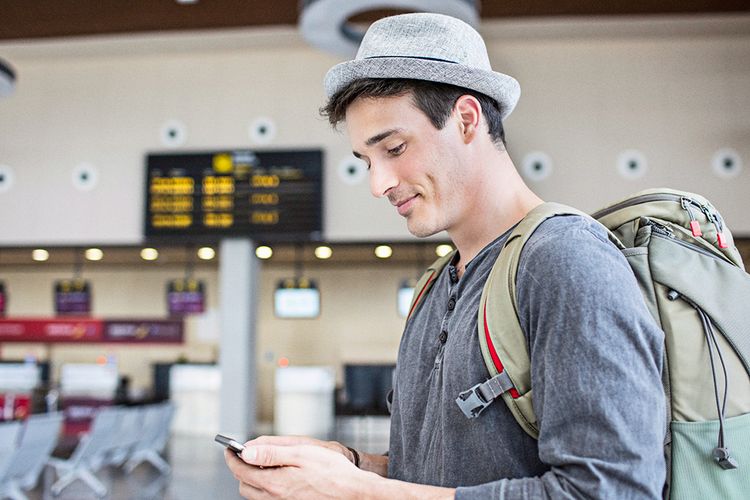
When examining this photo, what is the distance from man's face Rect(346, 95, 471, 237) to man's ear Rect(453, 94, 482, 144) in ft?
0.04

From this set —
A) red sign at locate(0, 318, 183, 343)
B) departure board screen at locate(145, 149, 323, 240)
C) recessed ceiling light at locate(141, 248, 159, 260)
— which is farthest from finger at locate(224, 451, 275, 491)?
red sign at locate(0, 318, 183, 343)

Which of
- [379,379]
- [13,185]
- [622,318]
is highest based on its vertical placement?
[13,185]

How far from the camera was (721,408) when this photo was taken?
3.03 feet

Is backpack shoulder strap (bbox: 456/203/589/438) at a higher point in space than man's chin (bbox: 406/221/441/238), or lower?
lower

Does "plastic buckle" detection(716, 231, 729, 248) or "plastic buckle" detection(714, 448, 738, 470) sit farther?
"plastic buckle" detection(716, 231, 729, 248)

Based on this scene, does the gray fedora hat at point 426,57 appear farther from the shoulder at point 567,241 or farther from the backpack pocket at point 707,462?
the backpack pocket at point 707,462

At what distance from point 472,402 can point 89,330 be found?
49.3 ft

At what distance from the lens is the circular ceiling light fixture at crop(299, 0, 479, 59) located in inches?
202

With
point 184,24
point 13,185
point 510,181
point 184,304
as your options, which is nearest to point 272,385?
point 184,304

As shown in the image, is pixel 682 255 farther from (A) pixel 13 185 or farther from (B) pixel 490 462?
(A) pixel 13 185

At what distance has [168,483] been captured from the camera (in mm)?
7191

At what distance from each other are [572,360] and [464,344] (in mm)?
201

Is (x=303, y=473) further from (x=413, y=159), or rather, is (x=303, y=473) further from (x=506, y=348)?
(x=413, y=159)

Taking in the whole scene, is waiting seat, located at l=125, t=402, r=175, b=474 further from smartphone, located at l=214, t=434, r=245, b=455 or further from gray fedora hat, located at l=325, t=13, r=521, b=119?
gray fedora hat, located at l=325, t=13, r=521, b=119
